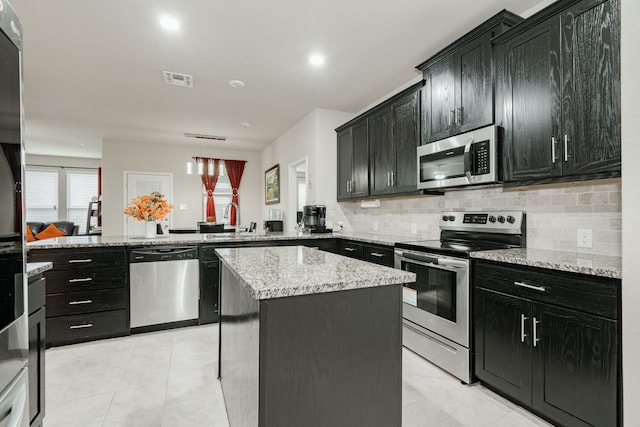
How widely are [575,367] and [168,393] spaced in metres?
2.32

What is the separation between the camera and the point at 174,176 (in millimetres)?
6957

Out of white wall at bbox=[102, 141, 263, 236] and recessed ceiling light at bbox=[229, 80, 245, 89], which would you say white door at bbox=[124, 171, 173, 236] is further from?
recessed ceiling light at bbox=[229, 80, 245, 89]

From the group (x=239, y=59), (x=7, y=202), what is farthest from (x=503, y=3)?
(x=7, y=202)

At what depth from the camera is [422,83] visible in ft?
9.78

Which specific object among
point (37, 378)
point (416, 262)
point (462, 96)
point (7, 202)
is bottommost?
Result: point (37, 378)

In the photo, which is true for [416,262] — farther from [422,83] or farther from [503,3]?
[503,3]

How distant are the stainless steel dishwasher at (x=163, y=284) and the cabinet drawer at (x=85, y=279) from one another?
0.11 m

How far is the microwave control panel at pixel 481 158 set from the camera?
2295 millimetres

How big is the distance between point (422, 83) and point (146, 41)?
2532 millimetres

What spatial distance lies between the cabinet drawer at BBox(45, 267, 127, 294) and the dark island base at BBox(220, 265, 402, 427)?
2.32m

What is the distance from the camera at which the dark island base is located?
103 cm

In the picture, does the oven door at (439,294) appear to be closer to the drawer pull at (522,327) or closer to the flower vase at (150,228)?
the drawer pull at (522,327)

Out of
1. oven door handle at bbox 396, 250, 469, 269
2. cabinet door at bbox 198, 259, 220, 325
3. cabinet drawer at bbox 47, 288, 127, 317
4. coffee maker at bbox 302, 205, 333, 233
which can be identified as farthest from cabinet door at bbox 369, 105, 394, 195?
cabinet drawer at bbox 47, 288, 127, 317

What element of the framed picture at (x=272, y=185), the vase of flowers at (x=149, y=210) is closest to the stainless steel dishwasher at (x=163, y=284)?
the vase of flowers at (x=149, y=210)
